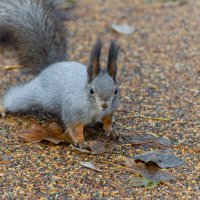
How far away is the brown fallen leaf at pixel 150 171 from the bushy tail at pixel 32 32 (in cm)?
118

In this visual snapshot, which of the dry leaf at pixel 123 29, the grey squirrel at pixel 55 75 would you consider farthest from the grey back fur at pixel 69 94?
the dry leaf at pixel 123 29

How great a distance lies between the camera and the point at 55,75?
357cm

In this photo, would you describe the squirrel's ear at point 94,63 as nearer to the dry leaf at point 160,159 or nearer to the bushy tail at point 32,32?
the dry leaf at point 160,159

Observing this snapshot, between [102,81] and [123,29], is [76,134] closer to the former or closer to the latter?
[102,81]

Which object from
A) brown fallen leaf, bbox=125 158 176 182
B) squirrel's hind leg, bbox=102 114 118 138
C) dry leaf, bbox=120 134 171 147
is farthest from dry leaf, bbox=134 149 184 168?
squirrel's hind leg, bbox=102 114 118 138

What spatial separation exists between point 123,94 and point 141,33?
1.35 m

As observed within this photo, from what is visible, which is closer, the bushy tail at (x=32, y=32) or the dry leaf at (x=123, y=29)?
the bushy tail at (x=32, y=32)

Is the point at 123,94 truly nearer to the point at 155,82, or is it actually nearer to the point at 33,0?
the point at 155,82

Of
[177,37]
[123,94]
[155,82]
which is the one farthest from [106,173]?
[177,37]

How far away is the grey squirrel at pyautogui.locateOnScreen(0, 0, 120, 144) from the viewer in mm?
3121

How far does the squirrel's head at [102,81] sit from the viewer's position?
3056mm

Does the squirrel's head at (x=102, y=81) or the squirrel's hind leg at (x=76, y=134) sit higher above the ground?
the squirrel's head at (x=102, y=81)

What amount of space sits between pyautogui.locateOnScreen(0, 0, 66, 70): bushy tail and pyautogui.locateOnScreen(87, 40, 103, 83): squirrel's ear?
2.45 ft

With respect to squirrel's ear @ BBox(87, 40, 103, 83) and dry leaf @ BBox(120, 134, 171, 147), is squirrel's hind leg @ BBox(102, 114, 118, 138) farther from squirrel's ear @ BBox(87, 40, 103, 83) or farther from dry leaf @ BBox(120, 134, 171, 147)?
squirrel's ear @ BBox(87, 40, 103, 83)
